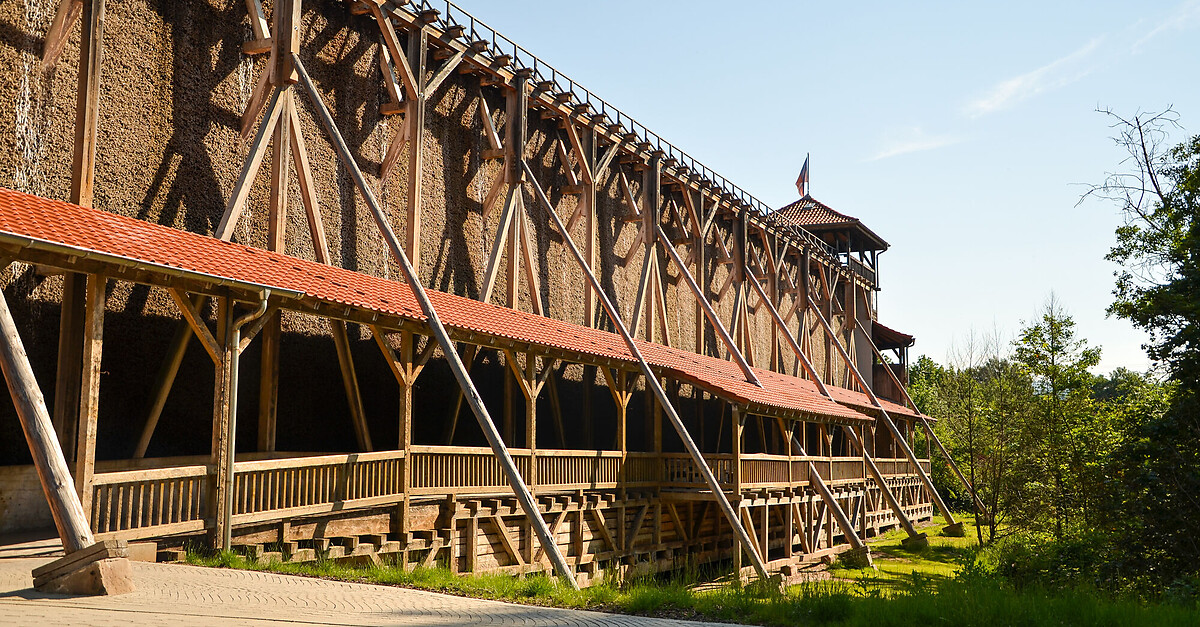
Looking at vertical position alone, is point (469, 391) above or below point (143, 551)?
above

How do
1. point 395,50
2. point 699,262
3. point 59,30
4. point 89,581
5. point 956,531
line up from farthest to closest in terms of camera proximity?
point 699,262 < point 956,531 < point 395,50 < point 59,30 < point 89,581

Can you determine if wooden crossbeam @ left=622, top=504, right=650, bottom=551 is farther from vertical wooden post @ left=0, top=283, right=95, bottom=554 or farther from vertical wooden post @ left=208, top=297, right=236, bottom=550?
vertical wooden post @ left=0, top=283, right=95, bottom=554

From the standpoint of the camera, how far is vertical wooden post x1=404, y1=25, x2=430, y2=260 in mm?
18469

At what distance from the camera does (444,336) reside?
13297 millimetres

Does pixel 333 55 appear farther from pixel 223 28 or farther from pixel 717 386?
pixel 717 386

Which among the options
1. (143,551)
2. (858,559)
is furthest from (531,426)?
(858,559)

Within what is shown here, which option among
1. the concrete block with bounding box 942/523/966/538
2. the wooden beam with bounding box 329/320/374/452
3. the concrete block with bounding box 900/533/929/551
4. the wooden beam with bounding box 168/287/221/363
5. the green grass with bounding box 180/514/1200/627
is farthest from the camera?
the concrete block with bounding box 942/523/966/538

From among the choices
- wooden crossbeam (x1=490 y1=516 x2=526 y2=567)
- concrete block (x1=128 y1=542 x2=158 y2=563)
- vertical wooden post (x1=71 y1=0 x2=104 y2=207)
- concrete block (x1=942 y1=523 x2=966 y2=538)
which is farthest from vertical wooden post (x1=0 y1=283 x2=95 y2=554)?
concrete block (x1=942 y1=523 x2=966 y2=538)

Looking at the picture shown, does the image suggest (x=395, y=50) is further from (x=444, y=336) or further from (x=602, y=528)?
(x=602, y=528)

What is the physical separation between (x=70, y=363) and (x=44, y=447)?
4.11 meters

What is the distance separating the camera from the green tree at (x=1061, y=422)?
22.1 meters

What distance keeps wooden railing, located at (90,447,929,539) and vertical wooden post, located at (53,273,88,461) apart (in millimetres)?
793

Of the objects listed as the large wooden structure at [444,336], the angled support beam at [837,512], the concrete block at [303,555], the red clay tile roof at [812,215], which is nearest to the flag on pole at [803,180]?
the red clay tile roof at [812,215]

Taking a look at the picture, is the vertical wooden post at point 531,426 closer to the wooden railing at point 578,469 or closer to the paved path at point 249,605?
the wooden railing at point 578,469
